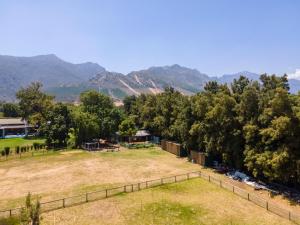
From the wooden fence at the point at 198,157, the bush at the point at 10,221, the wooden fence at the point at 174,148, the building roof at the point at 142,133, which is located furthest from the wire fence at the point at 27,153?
the bush at the point at 10,221

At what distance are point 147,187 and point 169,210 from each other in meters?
6.73

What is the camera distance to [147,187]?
110 feet

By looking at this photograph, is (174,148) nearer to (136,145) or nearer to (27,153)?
(136,145)

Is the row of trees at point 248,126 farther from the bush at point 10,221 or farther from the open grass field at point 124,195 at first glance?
the bush at point 10,221

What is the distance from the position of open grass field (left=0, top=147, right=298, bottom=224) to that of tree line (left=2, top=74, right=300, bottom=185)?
17.4 feet

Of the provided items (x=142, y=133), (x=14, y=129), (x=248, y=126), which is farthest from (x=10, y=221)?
(x=14, y=129)

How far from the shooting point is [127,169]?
138ft

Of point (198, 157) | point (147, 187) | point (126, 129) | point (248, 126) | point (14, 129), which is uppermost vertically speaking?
point (248, 126)

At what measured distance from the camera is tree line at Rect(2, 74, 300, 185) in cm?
3084

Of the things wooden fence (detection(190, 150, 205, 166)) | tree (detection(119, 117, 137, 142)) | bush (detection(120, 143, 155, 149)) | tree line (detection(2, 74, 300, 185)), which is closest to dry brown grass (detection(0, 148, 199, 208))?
wooden fence (detection(190, 150, 205, 166))

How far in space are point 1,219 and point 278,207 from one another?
26.2 m

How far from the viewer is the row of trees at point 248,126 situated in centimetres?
3030

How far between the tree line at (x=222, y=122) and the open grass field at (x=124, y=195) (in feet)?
17.4

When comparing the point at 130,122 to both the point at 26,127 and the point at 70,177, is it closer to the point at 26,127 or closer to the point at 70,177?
the point at 70,177
